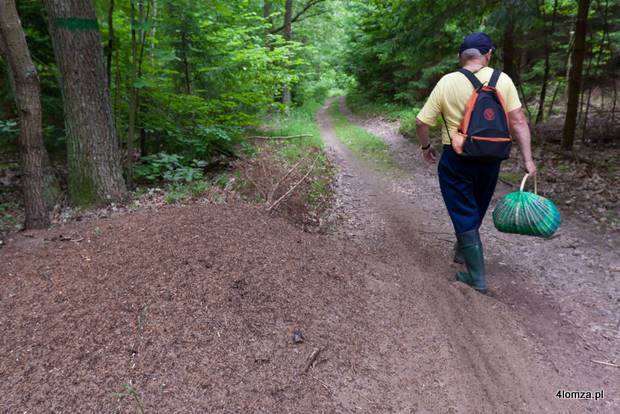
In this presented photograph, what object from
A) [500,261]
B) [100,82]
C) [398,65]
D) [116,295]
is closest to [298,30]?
[398,65]

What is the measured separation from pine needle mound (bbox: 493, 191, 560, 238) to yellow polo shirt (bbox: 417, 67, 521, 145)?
2.65 feet

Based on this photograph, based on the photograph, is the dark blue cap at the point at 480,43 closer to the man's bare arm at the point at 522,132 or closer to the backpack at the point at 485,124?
the backpack at the point at 485,124

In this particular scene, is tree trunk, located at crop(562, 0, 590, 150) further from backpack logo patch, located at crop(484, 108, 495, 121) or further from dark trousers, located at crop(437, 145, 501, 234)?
backpack logo patch, located at crop(484, 108, 495, 121)

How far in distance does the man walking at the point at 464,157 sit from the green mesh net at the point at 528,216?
0.91 ft

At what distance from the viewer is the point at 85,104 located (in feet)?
15.2

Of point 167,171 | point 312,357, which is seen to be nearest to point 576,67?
point 167,171

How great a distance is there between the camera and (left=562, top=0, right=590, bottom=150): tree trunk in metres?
7.48

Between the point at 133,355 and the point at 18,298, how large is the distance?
1109 mm

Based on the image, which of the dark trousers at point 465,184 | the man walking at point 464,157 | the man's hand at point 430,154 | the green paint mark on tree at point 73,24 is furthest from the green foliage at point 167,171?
the dark trousers at point 465,184

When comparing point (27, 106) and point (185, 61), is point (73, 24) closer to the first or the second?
point (27, 106)

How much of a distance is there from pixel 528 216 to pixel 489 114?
36.6 inches

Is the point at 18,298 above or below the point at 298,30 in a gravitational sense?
below

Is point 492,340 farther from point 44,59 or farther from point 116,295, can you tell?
point 44,59

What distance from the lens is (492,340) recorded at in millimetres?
2852
